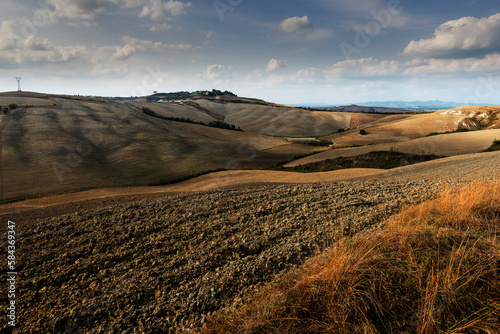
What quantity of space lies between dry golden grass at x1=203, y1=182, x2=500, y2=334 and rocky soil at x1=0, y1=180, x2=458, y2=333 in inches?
29.2

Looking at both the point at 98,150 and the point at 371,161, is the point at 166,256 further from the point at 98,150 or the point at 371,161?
the point at 98,150

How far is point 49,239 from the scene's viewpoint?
7.26 m

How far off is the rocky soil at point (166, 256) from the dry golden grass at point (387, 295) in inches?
29.2

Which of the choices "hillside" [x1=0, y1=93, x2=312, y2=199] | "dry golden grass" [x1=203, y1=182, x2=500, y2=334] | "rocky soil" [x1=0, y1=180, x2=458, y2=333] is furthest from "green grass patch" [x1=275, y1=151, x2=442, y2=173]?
"dry golden grass" [x1=203, y1=182, x2=500, y2=334]

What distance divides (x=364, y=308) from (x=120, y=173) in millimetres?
37049

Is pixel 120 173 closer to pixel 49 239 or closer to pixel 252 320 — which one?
pixel 49 239

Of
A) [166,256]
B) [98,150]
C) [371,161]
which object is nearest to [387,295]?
[166,256]

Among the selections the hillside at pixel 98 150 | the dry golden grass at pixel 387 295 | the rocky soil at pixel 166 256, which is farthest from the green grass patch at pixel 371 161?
the dry golden grass at pixel 387 295

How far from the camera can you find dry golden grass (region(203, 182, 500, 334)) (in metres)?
2.75

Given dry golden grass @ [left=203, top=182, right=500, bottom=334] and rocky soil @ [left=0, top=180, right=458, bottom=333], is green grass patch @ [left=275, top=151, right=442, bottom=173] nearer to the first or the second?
rocky soil @ [left=0, top=180, right=458, bottom=333]

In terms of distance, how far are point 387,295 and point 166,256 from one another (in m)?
4.45

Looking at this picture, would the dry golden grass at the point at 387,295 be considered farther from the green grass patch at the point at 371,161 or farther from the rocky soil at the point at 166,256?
the green grass patch at the point at 371,161

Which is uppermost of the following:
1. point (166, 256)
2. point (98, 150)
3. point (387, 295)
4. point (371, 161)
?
point (387, 295)

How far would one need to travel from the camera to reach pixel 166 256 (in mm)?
5609
